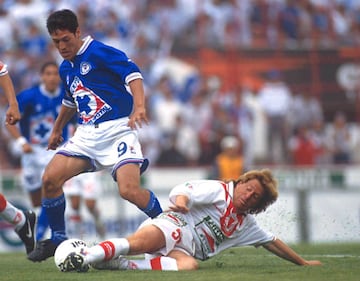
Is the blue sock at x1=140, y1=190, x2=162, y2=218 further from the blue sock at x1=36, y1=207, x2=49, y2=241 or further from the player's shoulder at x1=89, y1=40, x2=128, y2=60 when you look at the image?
the blue sock at x1=36, y1=207, x2=49, y2=241

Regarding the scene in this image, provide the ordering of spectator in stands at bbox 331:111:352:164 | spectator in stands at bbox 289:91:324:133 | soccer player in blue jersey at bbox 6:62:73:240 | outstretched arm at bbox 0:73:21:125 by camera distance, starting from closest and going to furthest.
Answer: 1. outstretched arm at bbox 0:73:21:125
2. soccer player in blue jersey at bbox 6:62:73:240
3. spectator in stands at bbox 331:111:352:164
4. spectator in stands at bbox 289:91:324:133

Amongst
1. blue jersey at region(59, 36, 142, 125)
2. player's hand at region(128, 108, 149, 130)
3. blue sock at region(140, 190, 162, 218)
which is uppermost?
blue jersey at region(59, 36, 142, 125)

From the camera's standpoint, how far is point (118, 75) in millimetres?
8898

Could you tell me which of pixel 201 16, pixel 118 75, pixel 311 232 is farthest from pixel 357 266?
pixel 201 16

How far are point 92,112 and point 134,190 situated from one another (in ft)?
3.40

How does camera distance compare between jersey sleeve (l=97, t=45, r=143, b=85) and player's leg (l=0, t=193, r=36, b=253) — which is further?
player's leg (l=0, t=193, r=36, b=253)

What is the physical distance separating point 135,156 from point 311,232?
905 centimetres

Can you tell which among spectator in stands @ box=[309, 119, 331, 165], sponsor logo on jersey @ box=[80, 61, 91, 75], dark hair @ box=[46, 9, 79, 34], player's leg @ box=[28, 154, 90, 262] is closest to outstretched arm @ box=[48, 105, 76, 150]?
player's leg @ box=[28, 154, 90, 262]

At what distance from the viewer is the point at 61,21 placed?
8570 millimetres

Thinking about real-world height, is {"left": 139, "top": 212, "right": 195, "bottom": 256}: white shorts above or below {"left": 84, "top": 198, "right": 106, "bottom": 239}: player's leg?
above

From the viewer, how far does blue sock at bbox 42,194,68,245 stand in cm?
898

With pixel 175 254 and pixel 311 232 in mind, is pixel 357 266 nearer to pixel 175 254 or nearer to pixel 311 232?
pixel 175 254

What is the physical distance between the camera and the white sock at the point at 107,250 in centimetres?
739

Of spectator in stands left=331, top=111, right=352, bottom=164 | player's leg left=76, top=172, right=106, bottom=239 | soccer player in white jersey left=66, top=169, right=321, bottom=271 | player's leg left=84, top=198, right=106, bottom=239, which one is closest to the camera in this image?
soccer player in white jersey left=66, top=169, right=321, bottom=271
